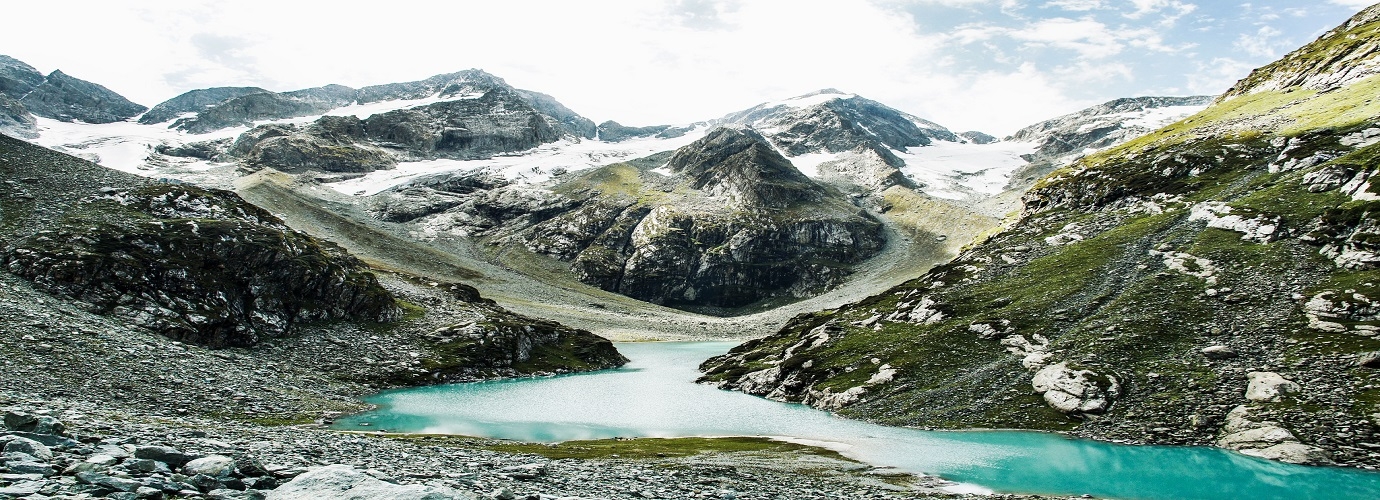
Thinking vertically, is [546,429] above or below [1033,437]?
below

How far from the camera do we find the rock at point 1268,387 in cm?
3747

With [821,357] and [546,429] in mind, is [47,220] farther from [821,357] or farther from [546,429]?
[821,357]

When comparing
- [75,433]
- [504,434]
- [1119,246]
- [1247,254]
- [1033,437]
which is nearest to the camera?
[75,433]

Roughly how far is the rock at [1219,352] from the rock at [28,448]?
5772 cm

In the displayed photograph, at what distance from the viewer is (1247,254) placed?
57.2 metres

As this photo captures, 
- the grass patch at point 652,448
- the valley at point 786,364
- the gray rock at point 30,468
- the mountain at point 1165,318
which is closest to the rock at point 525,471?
the valley at point 786,364

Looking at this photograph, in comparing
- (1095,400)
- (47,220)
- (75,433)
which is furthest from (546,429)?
(47,220)

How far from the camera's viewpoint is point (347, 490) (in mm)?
13430

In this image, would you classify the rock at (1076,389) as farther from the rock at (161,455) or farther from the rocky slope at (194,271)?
the rocky slope at (194,271)

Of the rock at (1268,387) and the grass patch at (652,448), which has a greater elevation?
the rock at (1268,387)

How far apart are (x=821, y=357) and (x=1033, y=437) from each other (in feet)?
97.6

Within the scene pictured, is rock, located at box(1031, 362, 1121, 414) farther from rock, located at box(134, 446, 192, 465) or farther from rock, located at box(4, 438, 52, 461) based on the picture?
rock, located at box(4, 438, 52, 461)

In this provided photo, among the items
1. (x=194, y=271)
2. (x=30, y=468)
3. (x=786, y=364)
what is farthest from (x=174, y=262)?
(x=30, y=468)

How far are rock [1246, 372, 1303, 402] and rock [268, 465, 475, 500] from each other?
148 feet
